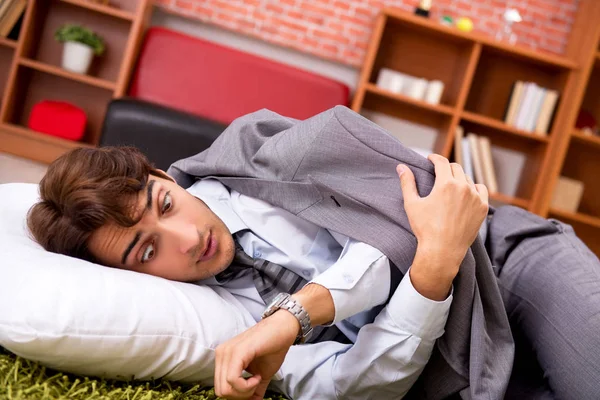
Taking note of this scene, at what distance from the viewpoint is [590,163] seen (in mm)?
4621

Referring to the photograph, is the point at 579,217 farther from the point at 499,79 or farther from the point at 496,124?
the point at 499,79

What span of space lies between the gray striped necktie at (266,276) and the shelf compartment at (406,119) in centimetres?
318

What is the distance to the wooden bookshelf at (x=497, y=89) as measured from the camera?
421cm

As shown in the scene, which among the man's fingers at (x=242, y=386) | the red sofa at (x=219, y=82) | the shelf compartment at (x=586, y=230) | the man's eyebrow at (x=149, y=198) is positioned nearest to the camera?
the man's fingers at (x=242, y=386)

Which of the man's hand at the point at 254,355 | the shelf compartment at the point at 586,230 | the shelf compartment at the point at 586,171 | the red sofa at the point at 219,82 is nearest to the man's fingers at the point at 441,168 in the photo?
the man's hand at the point at 254,355

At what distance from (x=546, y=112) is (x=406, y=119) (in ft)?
3.17

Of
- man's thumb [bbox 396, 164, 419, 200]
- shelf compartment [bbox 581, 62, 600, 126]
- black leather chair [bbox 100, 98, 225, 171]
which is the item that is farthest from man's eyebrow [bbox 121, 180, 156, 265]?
shelf compartment [bbox 581, 62, 600, 126]

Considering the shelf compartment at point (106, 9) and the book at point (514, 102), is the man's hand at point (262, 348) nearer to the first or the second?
the shelf compartment at point (106, 9)

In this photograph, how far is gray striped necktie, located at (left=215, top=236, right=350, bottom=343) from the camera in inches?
56.3

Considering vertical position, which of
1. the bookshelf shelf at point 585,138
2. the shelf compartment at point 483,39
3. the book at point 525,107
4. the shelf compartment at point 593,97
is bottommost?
the bookshelf shelf at point 585,138

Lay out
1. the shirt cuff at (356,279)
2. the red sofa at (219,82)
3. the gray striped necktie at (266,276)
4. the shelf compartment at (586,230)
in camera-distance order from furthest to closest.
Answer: the shelf compartment at (586,230) < the red sofa at (219,82) < the gray striped necktie at (266,276) < the shirt cuff at (356,279)

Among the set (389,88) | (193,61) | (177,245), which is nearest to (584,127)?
(389,88)

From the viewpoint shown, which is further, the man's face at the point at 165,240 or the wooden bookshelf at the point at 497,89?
the wooden bookshelf at the point at 497,89

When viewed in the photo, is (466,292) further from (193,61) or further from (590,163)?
(590,163)
